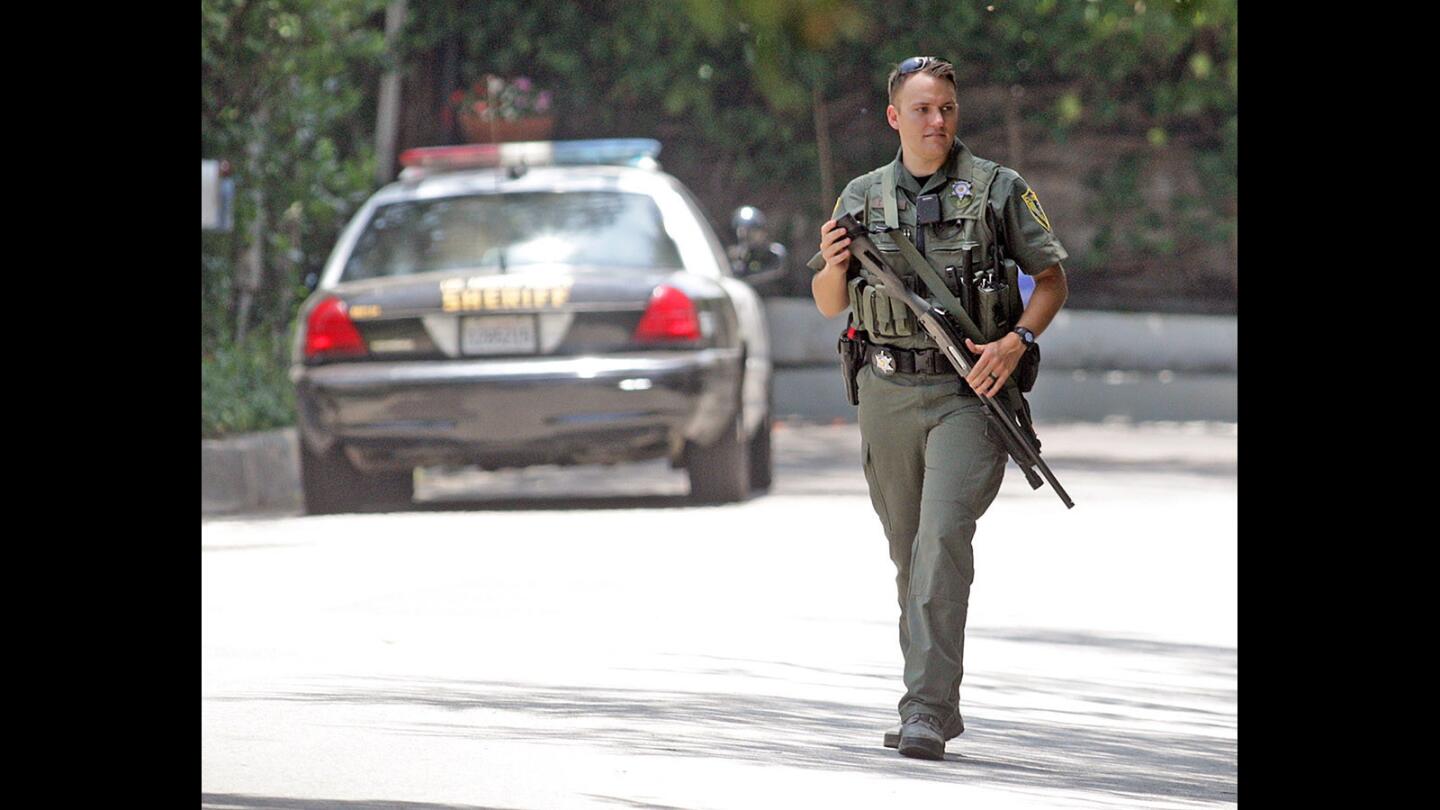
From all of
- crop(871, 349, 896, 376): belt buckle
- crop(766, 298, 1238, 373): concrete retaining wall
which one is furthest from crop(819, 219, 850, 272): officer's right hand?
crop(766, 298, 1238, 373): concrete retaining wall

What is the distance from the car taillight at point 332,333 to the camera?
39.4 ft

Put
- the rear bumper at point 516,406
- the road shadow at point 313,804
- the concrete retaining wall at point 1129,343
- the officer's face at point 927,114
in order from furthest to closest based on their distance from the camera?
the concrete retaining wall at point 1129,343, the rear bumper at point 516,406, the officer's face at point 927,114, the road shadow at point 313,804

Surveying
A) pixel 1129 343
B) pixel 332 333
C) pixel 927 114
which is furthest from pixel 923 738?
pixel 1129 343

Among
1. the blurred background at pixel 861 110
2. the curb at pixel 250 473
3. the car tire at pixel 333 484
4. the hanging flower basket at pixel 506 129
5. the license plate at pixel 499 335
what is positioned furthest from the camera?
the hanging flower basket at pixel 506 129

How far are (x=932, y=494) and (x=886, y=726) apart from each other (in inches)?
31.3

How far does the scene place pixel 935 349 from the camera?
248 inches

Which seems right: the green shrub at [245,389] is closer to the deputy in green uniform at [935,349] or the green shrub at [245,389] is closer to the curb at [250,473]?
the curb at [250,473]

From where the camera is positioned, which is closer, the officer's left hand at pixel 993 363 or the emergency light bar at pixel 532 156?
the officer's left hand at pixel 993 363

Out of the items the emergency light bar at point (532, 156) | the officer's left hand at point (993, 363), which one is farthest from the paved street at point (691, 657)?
the emergency light bar at point (532, 156)

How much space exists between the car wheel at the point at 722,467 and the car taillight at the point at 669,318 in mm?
537

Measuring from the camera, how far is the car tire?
484 inches
